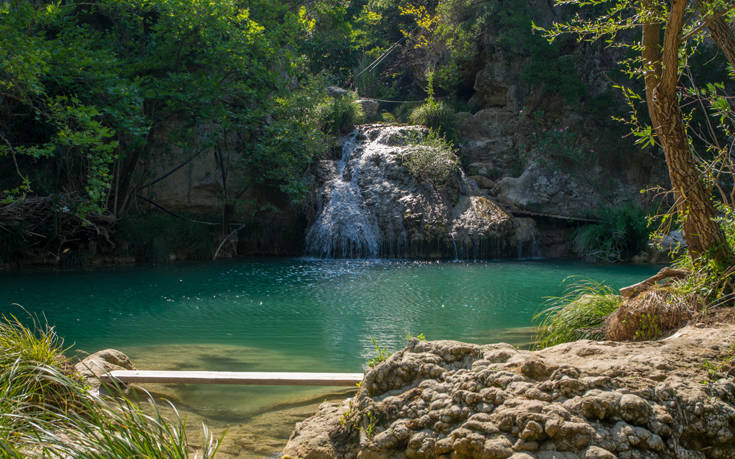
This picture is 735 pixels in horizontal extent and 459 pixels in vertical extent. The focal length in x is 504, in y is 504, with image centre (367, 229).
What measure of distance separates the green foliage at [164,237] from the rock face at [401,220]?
8.78 feet

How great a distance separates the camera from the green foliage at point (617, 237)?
12.1 metres

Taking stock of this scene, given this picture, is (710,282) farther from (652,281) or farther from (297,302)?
(297,302)

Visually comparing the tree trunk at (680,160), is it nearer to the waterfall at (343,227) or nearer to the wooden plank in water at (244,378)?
the wooden plank in water at (244,378)

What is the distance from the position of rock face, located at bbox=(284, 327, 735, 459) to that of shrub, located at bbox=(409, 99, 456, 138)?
13.8 metres

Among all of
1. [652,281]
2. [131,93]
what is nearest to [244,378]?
[652,281]

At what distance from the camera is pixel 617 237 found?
12.2 meters

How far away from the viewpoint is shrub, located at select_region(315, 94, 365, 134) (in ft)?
49.1

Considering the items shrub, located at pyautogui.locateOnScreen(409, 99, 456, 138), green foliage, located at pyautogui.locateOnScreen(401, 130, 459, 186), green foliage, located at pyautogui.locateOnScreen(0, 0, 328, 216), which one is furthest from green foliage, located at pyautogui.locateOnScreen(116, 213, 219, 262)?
shrub, located at pyautogui.locateOnScreen(409, 99, 456, 138)

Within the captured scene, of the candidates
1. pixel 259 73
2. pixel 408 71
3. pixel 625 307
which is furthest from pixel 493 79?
pixel 625 307

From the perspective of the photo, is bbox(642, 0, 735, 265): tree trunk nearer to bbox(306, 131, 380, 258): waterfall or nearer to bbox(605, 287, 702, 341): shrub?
bbox(605, 287, 702, 341): shrub

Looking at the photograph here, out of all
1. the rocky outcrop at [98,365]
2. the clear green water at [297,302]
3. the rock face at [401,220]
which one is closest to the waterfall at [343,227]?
the rock face at [401,220]

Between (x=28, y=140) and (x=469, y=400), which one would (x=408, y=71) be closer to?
(x=28, y=140)

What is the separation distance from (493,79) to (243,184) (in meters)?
9.05

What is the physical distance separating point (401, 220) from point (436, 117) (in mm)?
4487
